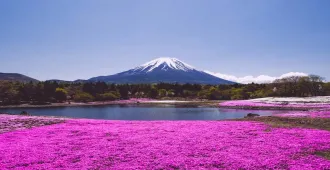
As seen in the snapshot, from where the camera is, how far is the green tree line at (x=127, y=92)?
10262cm

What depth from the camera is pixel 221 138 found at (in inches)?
899

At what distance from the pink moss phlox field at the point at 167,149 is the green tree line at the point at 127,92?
85.0m

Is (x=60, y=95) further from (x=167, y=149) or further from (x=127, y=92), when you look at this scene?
(x=167, y=149)

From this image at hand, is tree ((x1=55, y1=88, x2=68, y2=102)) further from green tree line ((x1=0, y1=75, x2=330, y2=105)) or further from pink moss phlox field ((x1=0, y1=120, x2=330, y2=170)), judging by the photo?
pink moss phlox field ((x1=0, y1=120, x2=330, y2=170))

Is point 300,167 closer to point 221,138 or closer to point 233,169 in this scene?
point 233,169

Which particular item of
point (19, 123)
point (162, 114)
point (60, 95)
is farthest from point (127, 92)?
point (19, 123)

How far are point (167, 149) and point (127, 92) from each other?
11663 cm

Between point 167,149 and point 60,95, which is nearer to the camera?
point 167,149

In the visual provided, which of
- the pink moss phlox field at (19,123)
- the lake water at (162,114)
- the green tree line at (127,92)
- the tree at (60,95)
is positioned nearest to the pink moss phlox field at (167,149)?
the pink moss phlox field at (19,123)

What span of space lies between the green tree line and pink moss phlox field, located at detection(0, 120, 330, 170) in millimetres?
85019

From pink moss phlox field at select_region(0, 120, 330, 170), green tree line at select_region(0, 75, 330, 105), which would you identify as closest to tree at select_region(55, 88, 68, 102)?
green tree line at select_region(0, 75, 330, 105)

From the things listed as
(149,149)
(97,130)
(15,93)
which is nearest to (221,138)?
(149,149)

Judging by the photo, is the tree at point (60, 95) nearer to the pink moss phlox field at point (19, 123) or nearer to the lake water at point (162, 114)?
the lake water at point (162, 114)

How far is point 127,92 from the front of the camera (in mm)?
134625
